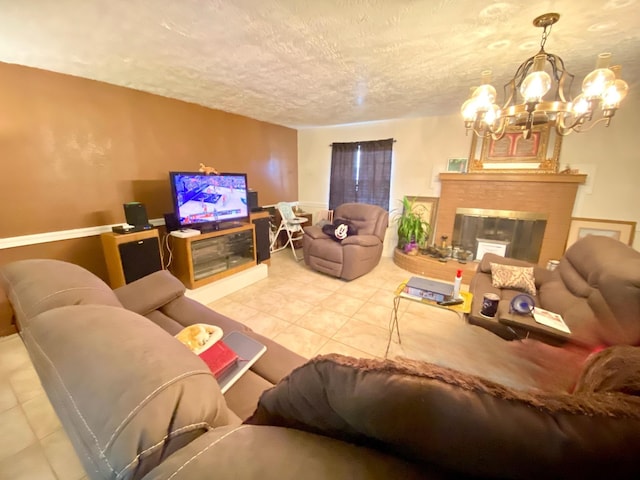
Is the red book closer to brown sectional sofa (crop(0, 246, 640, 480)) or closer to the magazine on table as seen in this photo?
brown sectional sofa (crop(0, 246, 640, 480))

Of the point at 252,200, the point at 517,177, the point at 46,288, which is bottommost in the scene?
the point at 46,288

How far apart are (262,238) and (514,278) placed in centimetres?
288

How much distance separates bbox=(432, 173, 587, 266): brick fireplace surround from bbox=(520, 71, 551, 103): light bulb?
2289 mm

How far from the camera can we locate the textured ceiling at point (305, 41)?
1.39 m

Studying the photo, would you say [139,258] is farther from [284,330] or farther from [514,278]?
[514,278]

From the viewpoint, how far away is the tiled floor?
4.24 feet

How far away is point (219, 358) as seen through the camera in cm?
114

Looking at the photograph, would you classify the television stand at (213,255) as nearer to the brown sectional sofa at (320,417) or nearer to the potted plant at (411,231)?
the brown sectional sofa at (320,417)

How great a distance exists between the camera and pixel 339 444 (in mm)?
506

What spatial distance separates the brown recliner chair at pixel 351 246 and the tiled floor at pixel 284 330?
15 centimetres

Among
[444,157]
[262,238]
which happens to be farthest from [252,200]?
[444,157]

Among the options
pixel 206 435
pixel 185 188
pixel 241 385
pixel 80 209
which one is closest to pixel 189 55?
pixel 185 188

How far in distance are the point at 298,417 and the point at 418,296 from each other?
1655mm

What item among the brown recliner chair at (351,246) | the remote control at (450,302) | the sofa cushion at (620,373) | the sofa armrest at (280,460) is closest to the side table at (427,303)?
the remote control at (450,302)
